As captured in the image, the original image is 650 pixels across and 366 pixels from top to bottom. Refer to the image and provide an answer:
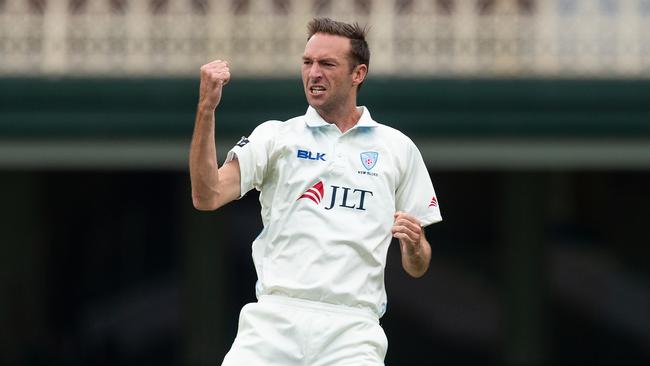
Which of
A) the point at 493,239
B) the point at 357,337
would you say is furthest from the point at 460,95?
the point at 357,337

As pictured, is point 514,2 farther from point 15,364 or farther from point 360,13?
point 15,364

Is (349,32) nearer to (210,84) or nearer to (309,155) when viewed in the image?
(309,155)

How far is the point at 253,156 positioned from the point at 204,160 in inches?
12.7

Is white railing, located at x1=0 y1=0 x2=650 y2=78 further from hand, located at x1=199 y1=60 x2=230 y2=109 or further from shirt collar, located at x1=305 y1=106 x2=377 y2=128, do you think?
hand, located at x1=199 y1=60 x2=230 y2=109

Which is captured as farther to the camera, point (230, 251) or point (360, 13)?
point (230, 251)

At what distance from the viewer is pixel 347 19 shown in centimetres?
1279

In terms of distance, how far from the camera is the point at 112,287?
17.0m

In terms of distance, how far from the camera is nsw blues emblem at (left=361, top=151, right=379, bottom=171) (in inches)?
215

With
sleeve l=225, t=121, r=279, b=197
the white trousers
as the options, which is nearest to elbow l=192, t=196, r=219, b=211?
sleeve l=225, t=121, r=279, b=197

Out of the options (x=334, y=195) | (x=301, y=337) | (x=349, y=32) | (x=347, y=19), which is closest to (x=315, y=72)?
(x=349, y=32)

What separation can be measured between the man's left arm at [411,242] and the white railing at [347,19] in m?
7.49

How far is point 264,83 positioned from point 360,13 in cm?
114

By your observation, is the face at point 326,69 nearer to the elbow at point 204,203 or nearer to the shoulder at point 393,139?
the shoulder at point 393,139

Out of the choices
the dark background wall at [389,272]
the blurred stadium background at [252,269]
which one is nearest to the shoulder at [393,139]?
the blurred stadium background at [252,269]
